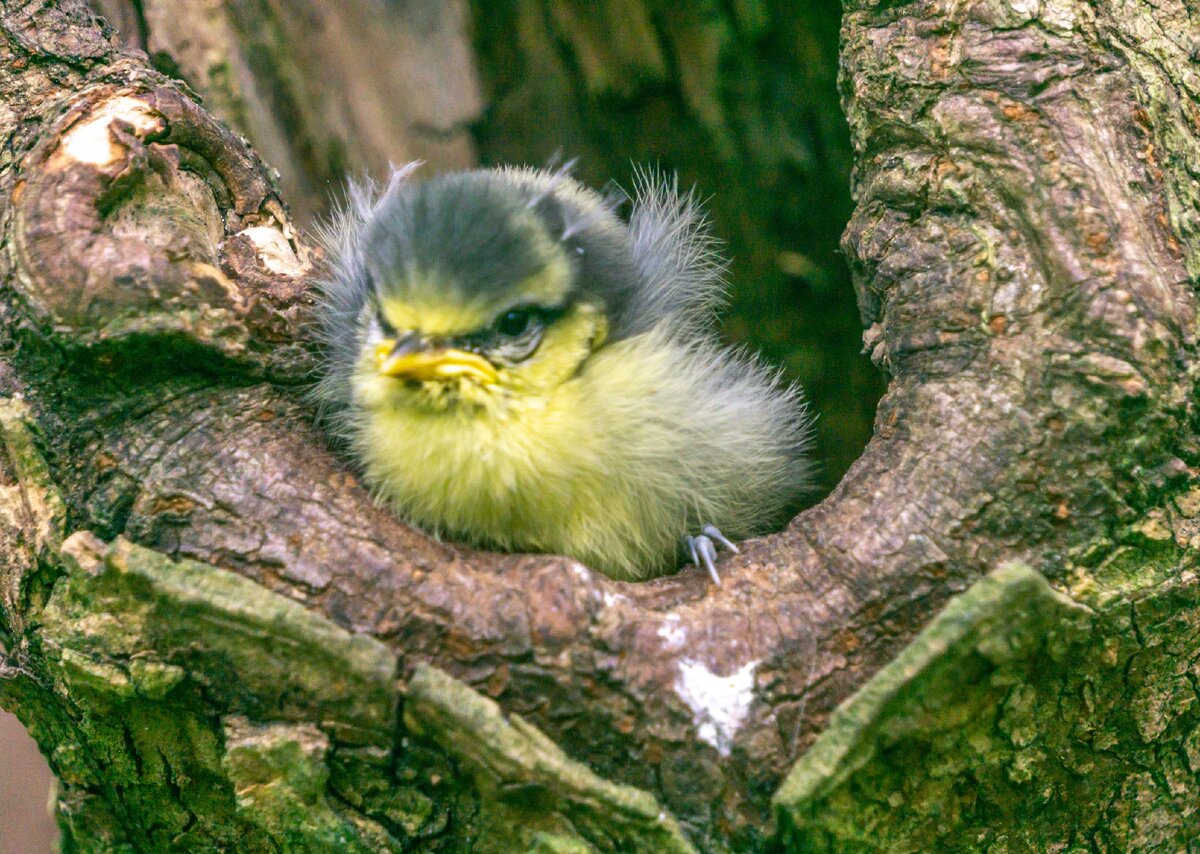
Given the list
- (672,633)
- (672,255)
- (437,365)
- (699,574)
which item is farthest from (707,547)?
(672,255)

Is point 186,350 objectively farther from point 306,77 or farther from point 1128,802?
point 1128,802

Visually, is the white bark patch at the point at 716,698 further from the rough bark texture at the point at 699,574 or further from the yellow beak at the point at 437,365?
the yellow beak at the point at 437,365

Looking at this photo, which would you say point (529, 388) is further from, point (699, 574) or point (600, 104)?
point (600, 104)

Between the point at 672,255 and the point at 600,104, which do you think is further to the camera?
the point at 600,104

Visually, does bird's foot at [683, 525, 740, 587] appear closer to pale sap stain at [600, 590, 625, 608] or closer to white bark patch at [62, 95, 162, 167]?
pale sap stain at [600, 590, 625, 608]

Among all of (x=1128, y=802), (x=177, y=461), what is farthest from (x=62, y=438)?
(x=1128, y=802)

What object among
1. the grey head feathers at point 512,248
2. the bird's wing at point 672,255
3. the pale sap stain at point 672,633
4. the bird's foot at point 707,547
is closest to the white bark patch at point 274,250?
the grey head feathers at point 512,248
